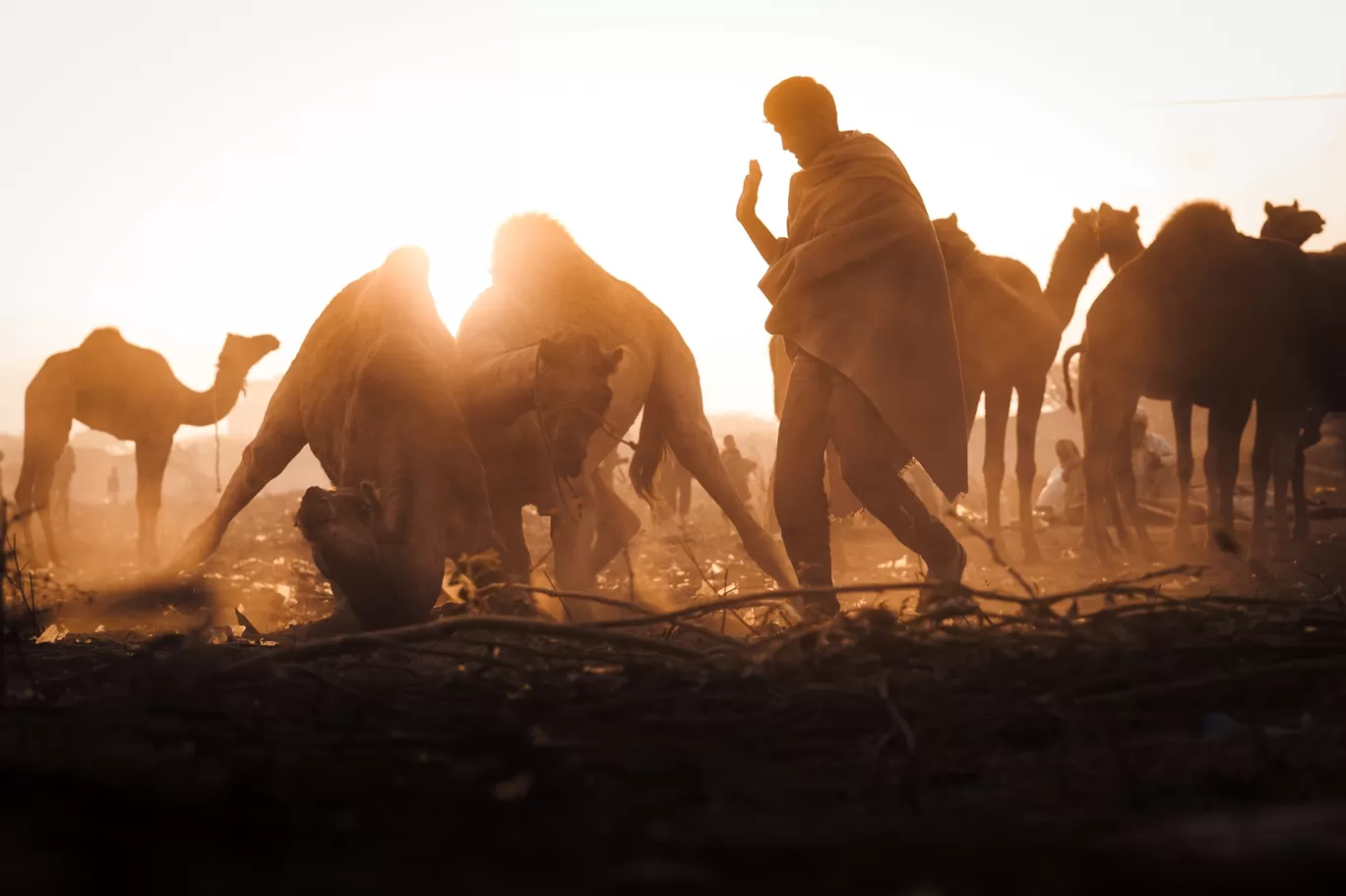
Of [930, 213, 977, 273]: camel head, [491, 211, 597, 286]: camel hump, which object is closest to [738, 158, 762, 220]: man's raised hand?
[491, 211, 597, 286]: camel hump

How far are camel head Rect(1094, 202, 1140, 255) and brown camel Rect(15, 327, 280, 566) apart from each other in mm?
12029

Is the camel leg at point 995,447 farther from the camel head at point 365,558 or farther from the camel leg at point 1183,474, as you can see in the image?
the camel head at point 365,558

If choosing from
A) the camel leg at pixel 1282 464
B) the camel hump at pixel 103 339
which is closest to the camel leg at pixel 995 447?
the camel leg at pixel 1282 464

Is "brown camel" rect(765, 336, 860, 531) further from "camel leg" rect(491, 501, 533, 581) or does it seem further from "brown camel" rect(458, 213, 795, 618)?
"camel leg" rect(491, 501, 533, 581)

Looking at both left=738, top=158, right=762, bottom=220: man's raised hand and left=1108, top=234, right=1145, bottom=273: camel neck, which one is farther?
left=1108, top=234, right=1145, bottom=273: camel neck

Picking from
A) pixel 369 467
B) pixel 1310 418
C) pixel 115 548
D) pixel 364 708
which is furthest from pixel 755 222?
pixel 115 548

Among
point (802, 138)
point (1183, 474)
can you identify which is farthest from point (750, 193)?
point (1183, 474)

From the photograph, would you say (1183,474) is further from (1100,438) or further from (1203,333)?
(1203,333)

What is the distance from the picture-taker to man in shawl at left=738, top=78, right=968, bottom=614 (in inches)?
263

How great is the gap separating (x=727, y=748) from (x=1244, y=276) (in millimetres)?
10103

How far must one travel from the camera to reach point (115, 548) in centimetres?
2186

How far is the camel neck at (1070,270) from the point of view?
14.5 meters

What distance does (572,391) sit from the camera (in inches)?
247

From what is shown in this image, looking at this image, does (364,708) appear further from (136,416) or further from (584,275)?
(136,416)
